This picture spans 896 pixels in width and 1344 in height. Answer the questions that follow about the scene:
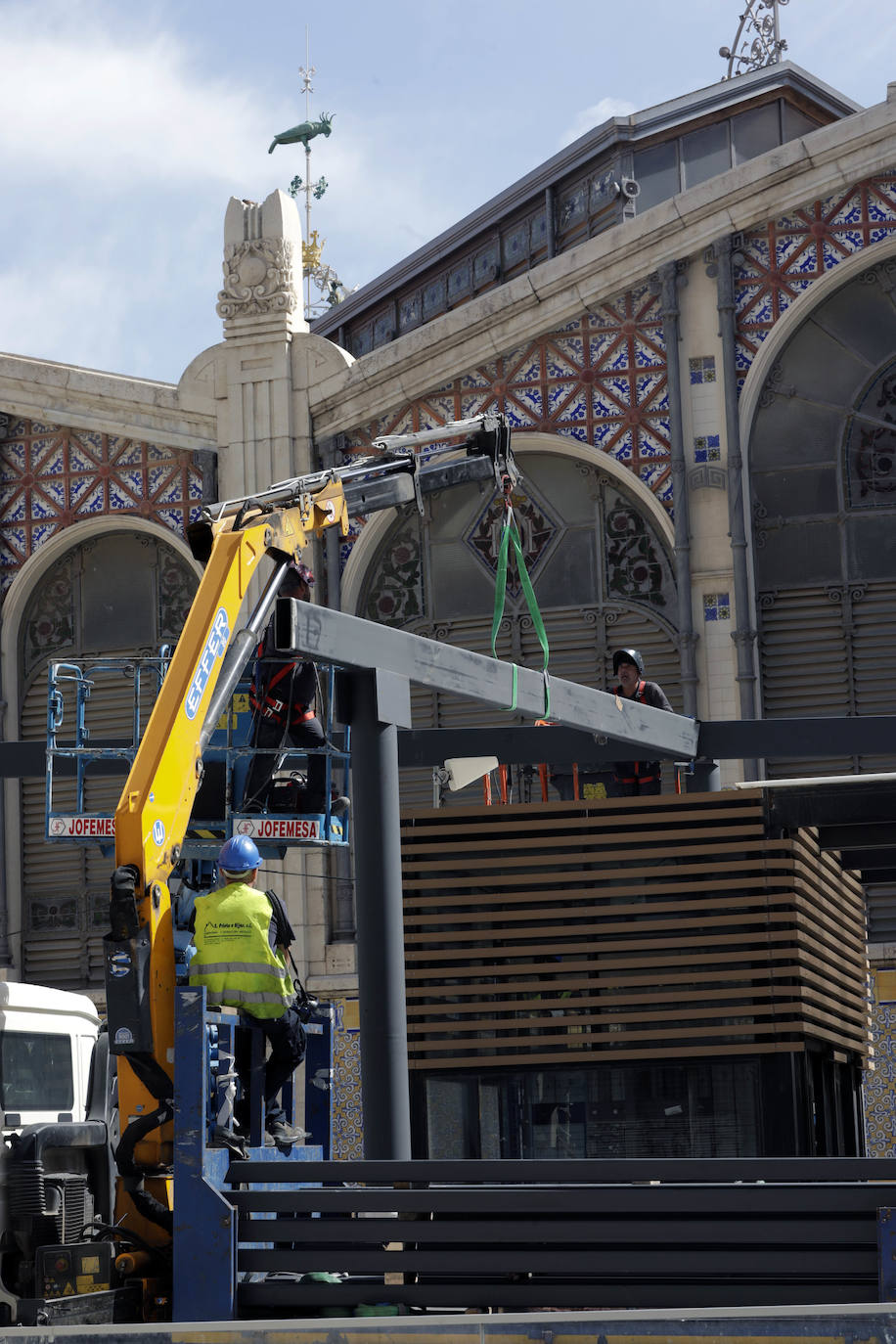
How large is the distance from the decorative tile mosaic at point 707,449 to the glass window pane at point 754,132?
441 inches

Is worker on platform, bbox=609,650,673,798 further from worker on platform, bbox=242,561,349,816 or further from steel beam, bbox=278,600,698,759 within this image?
worker on platform, bbox=242,561,349,816

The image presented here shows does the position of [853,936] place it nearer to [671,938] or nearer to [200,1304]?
[671,938]

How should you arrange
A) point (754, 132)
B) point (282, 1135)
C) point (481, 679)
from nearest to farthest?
point (282, 1135) → point (481, 679) → point (754, 132)

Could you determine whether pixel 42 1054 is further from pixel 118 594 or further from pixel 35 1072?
pixel 118 594

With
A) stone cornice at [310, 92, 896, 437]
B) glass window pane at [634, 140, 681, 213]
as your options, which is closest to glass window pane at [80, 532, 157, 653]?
stone cornice at [310, 92, 896, 437]

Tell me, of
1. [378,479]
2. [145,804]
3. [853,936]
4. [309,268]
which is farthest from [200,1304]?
[309,268]

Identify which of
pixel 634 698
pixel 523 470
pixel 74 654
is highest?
pixel 523 470

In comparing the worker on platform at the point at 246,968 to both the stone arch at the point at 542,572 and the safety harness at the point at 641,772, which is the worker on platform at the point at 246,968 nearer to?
the safety harness at the point at 641,772

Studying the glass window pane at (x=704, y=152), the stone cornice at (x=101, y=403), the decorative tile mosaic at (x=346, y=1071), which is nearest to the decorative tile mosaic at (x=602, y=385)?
the stone cornice at (x=101, y=403)

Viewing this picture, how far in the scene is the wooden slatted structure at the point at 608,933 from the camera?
13531 millimetres

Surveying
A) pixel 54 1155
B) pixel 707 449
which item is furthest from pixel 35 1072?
pixel 707 449

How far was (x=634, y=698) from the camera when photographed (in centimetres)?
1527

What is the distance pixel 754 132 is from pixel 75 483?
14006 millimetres

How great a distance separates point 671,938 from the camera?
13.7 meters
